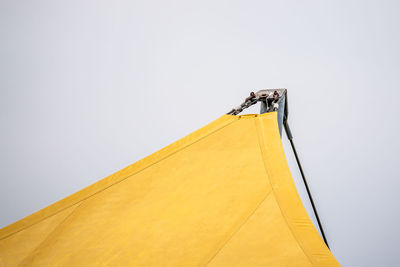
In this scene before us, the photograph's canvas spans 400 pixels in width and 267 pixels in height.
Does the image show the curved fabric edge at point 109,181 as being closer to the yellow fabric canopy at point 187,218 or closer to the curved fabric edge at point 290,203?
the yellow fabric canopy at point 187,218

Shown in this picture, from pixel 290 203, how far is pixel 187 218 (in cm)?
66

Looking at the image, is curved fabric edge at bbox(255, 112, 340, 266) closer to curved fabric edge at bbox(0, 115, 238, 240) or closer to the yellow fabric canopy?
the yellow fabric canopy

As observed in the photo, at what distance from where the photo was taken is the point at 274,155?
7.22 feet

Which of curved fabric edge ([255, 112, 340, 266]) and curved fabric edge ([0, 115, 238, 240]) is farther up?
curved fabric edge ([0, 115, 238, 240])

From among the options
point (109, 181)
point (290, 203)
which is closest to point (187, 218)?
point (290, 203)

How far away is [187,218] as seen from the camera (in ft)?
6.65

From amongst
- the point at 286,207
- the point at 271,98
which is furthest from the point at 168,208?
the point at 271,98

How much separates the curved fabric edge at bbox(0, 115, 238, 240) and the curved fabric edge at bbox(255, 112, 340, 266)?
0.59 m

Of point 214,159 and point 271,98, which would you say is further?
point 271,98

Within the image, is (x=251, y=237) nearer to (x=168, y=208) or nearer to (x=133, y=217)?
(x=168, y=208)

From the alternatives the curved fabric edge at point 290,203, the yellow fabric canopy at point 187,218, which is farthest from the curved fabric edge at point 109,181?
the curved fabric edge at point 290,203

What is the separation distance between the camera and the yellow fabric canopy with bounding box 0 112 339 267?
1655 mm

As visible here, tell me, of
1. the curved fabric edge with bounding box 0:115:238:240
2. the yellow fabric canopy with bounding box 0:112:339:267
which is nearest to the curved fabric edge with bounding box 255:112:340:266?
the yellow fabric canopy with bounding box 0:112:339:267

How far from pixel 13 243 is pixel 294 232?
1695 mm
